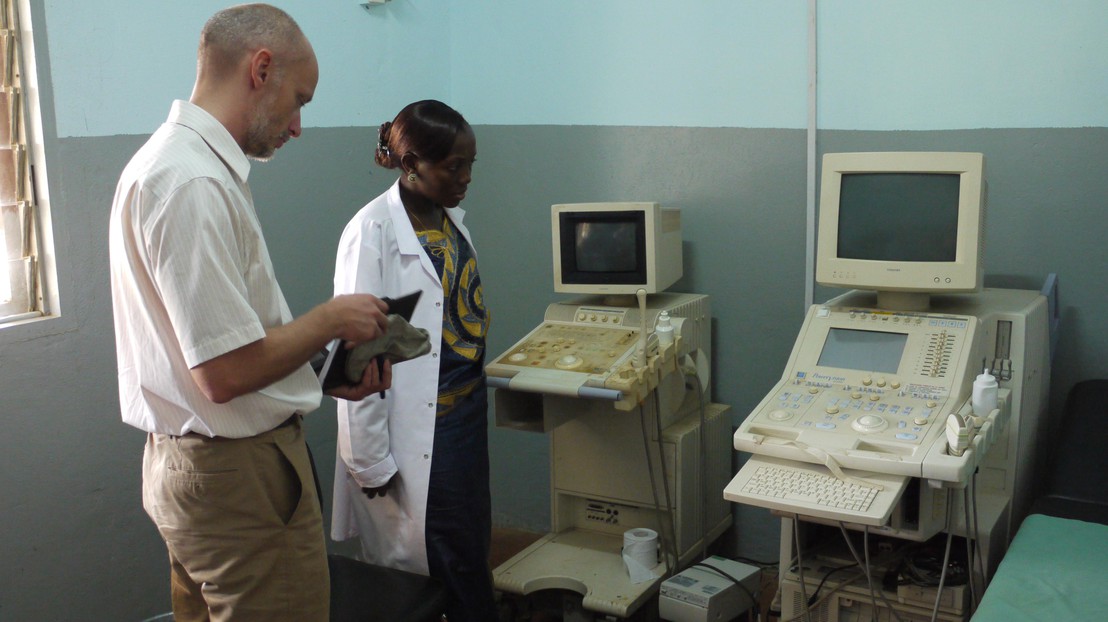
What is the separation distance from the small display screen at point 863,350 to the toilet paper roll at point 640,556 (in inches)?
27.7

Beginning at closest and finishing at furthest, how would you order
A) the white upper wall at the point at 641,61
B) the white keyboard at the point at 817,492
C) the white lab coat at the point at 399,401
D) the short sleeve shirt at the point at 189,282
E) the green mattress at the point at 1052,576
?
the short sleeve shirt at the point at 189,282
the green mattress at the point at 1052,576
the white keyboard at the point at 817,492
the white lab coat at the point at 399,401
the white upper wall at the point at 641,61

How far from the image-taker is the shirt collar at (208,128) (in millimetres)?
1382

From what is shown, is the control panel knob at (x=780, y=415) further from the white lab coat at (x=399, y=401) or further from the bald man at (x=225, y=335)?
the bald man at (x=225, y=335)

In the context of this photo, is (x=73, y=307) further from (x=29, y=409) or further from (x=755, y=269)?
(x=755, y=269)

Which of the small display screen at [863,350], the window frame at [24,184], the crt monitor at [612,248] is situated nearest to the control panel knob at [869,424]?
the small display screen at [863,350]

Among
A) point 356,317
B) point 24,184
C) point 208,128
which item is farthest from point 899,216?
point 24,184

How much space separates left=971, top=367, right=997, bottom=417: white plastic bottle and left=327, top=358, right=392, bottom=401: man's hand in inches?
50.0

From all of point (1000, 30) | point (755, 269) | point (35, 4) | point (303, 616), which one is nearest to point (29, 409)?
point (35, 4)

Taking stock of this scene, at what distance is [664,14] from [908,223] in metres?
1.17

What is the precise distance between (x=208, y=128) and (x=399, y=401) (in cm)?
88

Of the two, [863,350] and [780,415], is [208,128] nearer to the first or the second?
[780,415]

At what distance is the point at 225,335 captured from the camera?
1295mm

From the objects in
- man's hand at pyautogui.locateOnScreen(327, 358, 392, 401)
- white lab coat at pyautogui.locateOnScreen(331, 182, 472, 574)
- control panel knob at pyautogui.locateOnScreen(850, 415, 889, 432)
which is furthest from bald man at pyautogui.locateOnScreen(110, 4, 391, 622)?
control panel knob at pyautogui.locateOnScreen(850, 415, 889, 432)

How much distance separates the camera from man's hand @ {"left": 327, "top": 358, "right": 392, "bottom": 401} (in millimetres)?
1640
